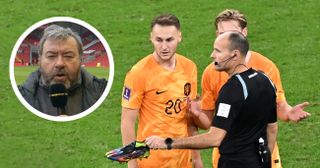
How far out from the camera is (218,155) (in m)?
8.23

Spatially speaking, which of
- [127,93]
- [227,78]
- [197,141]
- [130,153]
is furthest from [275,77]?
[130,153]

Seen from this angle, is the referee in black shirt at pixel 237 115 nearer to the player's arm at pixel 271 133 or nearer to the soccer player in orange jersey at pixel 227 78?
the player's arm at pixel 271 133

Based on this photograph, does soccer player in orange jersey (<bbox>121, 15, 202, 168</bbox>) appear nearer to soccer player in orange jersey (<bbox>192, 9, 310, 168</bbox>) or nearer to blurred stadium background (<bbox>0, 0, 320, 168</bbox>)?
soccer player in orange jersey (<bbox>192, 9, 310, 168</bbox>)

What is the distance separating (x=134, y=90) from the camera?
7898 millimetres

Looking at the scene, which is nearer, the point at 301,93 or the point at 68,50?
the point at 68,50

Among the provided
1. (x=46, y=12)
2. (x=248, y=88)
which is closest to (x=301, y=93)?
(x=46, y=12)

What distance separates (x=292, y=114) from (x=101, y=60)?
78.8 inches

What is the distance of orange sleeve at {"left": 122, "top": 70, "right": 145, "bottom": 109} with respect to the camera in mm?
7898

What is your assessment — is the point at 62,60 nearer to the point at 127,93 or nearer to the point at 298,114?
the point at 127,93

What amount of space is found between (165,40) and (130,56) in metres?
10.8

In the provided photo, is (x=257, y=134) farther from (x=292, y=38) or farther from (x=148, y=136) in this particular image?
(x=292, y=38)

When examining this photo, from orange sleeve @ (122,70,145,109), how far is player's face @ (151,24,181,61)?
0.31 metres

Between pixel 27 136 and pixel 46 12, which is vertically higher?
pixel 46 12

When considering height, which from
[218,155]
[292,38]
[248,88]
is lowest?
[218,155]
